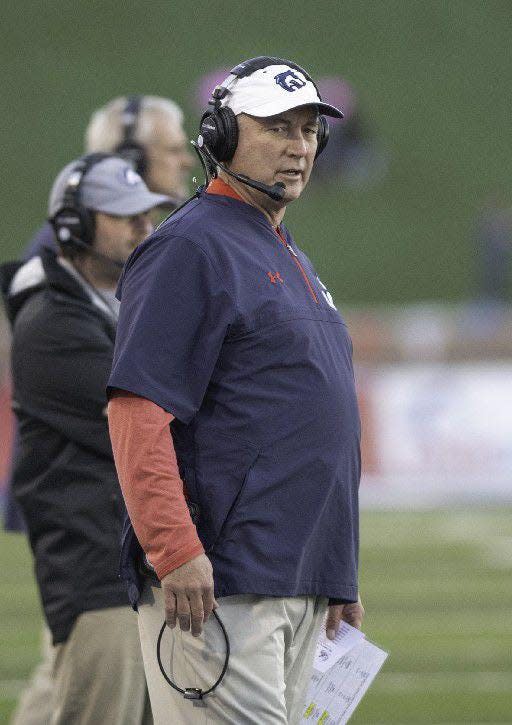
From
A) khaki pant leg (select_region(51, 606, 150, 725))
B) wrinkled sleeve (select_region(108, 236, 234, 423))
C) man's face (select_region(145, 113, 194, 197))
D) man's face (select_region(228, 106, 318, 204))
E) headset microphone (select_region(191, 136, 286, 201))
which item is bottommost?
khaki pant leg (select_region(51, 606, 150, 725))

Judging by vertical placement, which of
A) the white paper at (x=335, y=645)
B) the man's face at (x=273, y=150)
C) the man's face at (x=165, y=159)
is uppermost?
the man's face at (x=273, y=150)

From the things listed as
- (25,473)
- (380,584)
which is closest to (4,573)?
(380,584)

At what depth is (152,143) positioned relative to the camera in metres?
5.14

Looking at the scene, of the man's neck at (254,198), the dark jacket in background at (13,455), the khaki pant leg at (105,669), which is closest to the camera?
the man's neck at (254,198)

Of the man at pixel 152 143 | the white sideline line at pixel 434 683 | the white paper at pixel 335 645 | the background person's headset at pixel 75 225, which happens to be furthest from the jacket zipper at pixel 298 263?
the white sideline line at pixel 434 683

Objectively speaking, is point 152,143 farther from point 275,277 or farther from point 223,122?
point 275,277

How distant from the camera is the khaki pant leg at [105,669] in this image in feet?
13.2

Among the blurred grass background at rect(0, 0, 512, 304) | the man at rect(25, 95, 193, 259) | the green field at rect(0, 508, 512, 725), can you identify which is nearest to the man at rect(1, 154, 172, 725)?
the man at rect(25, 95, 193, 259)

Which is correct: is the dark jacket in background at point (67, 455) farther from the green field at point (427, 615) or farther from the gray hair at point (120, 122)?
the green field at point (427, 615)

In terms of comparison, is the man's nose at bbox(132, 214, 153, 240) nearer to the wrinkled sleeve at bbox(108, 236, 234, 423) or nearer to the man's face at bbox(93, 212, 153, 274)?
the man's face at bbox(93, 212, 153, 274)

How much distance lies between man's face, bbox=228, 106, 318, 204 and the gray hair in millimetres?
1885

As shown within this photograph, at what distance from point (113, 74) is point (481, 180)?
804 cm

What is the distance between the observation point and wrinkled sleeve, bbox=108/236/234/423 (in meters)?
3.09

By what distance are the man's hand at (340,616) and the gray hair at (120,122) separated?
2170 mm
